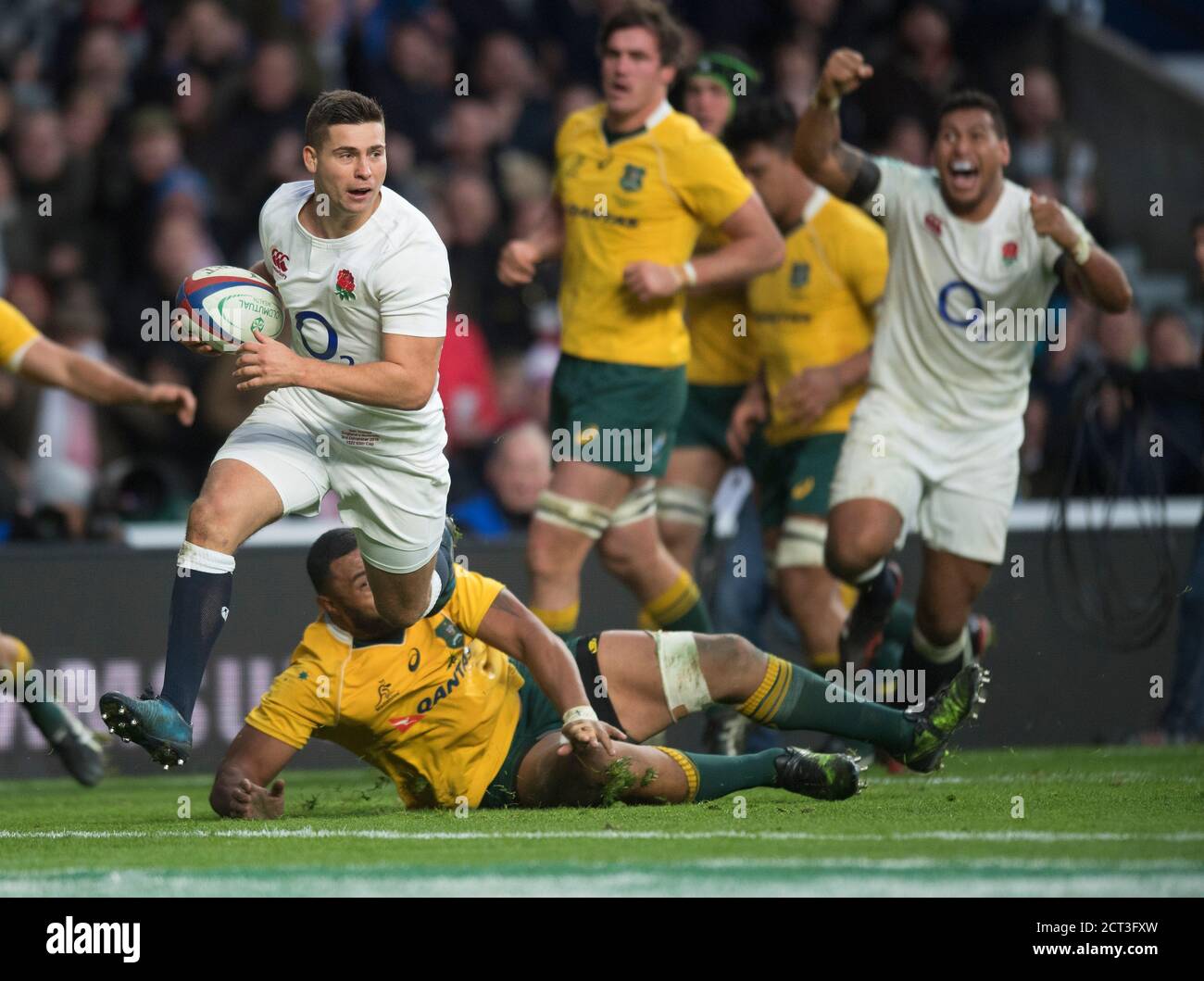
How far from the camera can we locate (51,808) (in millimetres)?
7523

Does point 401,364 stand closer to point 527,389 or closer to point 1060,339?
point 527,389

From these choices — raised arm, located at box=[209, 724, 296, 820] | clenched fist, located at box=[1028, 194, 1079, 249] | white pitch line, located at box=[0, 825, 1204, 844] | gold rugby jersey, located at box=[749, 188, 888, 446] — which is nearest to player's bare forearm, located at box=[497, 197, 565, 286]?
gold rugby jersey, located at box=[749, 188, 888, 446]

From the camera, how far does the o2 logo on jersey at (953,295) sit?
802 centimetres

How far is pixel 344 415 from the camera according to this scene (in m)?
6.38

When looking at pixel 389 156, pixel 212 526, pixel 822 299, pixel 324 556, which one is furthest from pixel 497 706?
pixel 389 156

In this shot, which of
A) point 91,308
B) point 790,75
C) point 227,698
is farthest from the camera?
point 790,75

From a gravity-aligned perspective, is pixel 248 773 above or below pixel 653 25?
below

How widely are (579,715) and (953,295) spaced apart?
118 inches

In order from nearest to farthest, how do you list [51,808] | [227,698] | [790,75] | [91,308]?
[51,808], [227,698], [91,308], [790,75]

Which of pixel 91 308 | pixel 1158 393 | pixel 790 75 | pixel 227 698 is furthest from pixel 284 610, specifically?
pixel 790 75

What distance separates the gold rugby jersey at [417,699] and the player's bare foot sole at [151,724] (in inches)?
22.5

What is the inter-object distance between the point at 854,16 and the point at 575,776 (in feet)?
29.2

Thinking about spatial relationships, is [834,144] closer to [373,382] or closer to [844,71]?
[844,71]

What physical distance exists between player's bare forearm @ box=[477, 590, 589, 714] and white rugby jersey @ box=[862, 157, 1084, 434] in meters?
2.50
